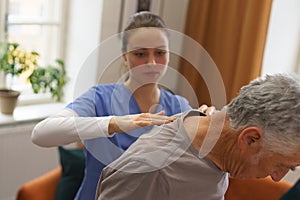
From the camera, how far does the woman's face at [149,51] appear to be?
4.56ft

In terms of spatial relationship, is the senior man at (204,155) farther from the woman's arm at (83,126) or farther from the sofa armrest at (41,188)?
the sofa armrest at (41,188)

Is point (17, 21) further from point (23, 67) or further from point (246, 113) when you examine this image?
point (246, 113)

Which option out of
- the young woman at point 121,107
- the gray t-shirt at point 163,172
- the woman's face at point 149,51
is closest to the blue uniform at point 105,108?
the young woman at point 121,107

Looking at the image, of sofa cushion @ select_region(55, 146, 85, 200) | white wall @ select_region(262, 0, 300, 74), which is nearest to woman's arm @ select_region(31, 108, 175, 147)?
sofa cushion @ select_region(55, 146, 85, 200)

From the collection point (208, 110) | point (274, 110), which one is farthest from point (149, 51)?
point (274, 110)

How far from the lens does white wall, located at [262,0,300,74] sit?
274 centimetres

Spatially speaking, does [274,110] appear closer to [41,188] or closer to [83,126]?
[83,126]

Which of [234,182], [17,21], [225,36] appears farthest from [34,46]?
[234,182]

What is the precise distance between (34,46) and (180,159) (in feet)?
7.02

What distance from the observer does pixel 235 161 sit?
3.59 feet

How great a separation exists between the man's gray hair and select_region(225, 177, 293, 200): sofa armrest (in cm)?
129

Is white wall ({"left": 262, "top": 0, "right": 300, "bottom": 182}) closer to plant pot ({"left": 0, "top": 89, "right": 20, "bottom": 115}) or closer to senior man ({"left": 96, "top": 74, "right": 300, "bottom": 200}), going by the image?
plant pot ({"left": 0, "top": 89, "right": 20, "bottom": 115})

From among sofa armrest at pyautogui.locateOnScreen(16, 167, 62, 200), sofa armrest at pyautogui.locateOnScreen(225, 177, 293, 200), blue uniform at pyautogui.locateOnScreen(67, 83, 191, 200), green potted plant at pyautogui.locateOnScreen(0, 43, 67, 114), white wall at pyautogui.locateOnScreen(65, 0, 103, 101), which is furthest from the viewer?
white wall at pyautogui.locateOnScreen(65, 0, 103, 101)

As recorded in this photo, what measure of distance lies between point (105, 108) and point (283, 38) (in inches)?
61.9
